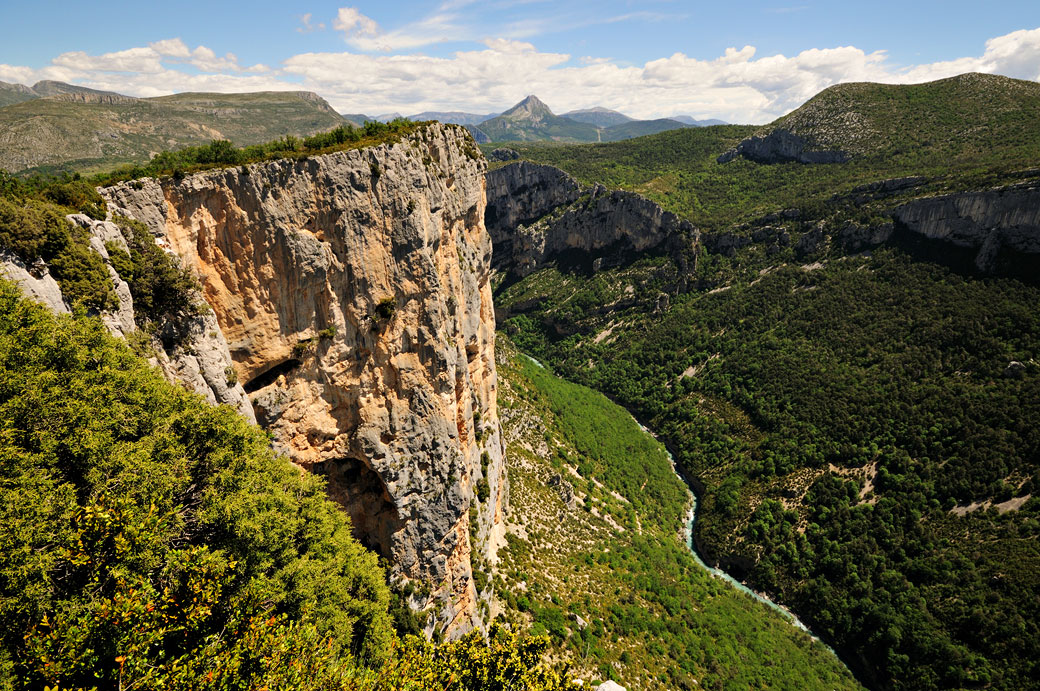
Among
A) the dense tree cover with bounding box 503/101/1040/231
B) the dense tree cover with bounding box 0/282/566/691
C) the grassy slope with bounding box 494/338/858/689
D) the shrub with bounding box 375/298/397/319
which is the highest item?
the dense tree cover with bounding box 503/101/1040/231

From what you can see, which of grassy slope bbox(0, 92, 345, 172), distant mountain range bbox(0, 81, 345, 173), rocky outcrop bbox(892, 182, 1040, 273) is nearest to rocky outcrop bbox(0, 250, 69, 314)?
distant mountain range bbox(0, 81, 345, 173)

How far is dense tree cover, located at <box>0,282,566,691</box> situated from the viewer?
10.1 meters

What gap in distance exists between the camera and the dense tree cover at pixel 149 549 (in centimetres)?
1006

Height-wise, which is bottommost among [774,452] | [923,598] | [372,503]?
[923,598]

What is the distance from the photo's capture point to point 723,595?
55.8 meters

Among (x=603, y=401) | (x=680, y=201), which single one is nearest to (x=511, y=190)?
(x=680, y=201)

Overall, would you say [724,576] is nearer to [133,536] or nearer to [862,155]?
[133,536]

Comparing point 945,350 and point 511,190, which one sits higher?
point 511,190

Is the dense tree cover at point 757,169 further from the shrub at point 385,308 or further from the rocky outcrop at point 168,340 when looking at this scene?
the rocky outcrop at point 168,340

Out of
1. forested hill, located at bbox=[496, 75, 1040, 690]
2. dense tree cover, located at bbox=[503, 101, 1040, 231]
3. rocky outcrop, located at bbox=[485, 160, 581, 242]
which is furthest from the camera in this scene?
rocky outcrop, located at bbox=[485, 160, 581, 242]

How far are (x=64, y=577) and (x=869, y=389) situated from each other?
8599cm

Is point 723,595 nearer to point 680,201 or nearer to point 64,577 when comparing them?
point 64,577

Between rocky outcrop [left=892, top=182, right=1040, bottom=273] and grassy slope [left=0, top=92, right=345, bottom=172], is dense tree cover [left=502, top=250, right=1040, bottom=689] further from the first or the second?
grassy slope [left=0, top=92, right=345, bottom=172]

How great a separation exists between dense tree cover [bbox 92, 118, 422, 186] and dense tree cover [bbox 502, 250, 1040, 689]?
67802 millimetres
